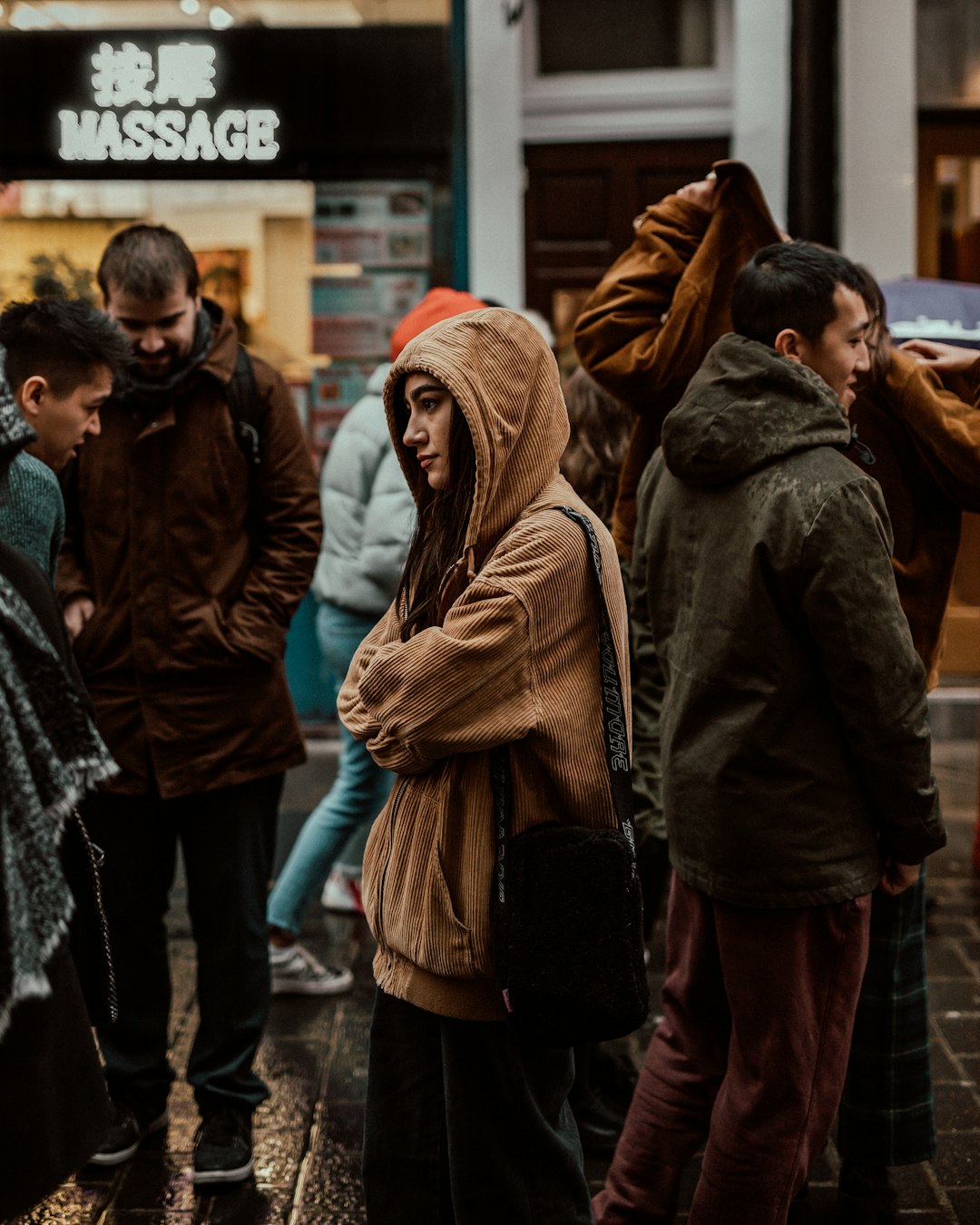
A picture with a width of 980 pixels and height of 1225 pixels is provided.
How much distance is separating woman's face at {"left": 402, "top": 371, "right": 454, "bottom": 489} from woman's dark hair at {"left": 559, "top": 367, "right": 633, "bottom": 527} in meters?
1.57

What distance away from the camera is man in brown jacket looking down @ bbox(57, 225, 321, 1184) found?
12.9 feet

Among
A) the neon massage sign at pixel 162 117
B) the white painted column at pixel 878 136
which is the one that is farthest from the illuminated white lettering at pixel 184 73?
the white painted column at pixel 878 136

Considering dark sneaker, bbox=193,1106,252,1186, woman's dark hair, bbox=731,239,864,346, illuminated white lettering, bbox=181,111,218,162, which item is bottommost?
dark sneaker, bbox=193,1106,252,1186

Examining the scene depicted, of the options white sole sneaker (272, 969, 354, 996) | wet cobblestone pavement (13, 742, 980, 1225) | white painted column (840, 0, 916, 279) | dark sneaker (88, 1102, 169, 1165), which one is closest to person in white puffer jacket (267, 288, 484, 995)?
white sole sneaker (272, 969, 354, 996)

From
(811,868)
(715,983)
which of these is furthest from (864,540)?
(715,983)

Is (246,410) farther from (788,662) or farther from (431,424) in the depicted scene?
(788,662)

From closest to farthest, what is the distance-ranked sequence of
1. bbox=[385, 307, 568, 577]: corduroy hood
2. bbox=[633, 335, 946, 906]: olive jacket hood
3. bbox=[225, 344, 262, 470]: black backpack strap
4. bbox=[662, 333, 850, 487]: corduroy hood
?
bbox=[385, 307, 568, 577]: corduroy hood → bbox=[633, 335, 946, 906]: olive jacket hood → bbox=[662, 333, 850, 487]: corduroy hood → bbox=[225, 344, 262, 470]: black backpack strap

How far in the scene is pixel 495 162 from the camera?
8.95 metres

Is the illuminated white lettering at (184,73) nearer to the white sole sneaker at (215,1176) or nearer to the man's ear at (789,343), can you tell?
the man's ear at (789,343)

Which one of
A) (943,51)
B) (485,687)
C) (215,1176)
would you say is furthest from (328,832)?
(943,51)

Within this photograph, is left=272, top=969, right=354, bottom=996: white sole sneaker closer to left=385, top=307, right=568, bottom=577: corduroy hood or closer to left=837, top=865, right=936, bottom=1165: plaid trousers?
left=837, top=865, right=936, bottom=1165: plaid trousers

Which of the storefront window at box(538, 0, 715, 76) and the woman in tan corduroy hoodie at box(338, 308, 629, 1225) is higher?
the storefront window at box(538, 0, 715, 76)

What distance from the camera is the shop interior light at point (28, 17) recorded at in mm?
8711

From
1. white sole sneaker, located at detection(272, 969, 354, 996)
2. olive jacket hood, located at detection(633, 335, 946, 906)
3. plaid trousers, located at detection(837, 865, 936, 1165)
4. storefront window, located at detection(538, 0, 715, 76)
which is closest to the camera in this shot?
olive jacket hood, located at detection(633, 335, 946, 906)
